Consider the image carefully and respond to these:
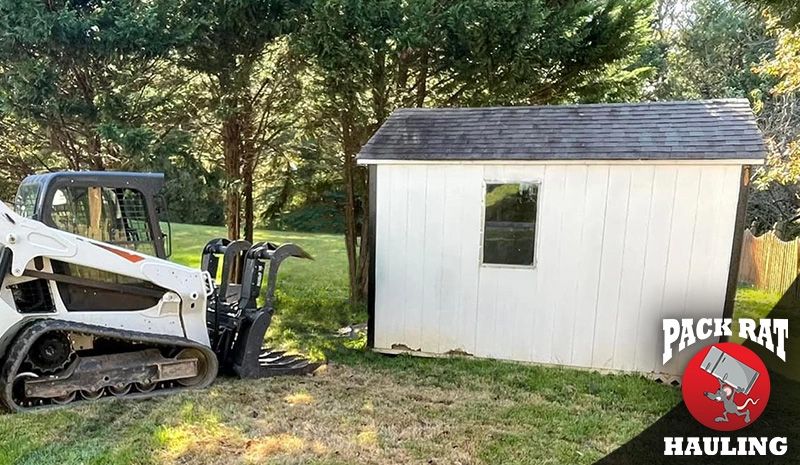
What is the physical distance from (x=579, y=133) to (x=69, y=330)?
5.16 metres

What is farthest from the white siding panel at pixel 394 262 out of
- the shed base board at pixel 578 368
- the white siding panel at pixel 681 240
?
the white siding panel at pixel 681 240

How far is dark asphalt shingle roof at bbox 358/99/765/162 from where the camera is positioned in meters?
5.04

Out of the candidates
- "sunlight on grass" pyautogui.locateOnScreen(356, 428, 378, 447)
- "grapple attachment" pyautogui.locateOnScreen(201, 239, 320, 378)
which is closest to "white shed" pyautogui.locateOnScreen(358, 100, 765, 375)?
"grapple attachment" pyautogui.locateOnScreen(201, 239, 320, 378)

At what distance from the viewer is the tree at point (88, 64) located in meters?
6.55

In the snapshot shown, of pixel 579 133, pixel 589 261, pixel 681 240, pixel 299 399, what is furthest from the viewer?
pixel 579 133

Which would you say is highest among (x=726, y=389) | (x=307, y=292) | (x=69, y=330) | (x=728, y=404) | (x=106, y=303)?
(x=106, y=303)

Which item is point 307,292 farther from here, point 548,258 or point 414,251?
point 548,258

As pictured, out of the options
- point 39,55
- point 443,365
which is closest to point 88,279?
point 443,365

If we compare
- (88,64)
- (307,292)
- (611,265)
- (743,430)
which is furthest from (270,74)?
(743,430)

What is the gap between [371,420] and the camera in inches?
157

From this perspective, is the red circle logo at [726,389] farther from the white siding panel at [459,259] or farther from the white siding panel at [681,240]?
the white siding panel at [459,259]

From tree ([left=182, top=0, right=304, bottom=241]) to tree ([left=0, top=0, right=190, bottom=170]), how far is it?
50 centimetres

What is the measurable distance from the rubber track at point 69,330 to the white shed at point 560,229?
2.19m

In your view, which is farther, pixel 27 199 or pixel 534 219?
pixel 534 219
